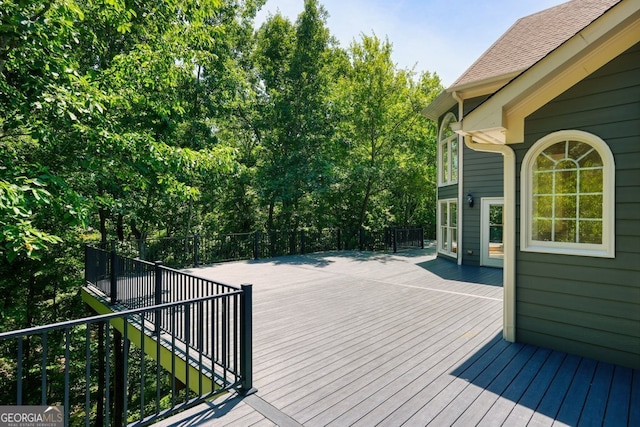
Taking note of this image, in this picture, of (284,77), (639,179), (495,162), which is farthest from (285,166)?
(639,179)

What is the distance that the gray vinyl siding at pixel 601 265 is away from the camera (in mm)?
3223

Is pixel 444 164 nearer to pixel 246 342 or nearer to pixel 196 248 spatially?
pixel 196 248

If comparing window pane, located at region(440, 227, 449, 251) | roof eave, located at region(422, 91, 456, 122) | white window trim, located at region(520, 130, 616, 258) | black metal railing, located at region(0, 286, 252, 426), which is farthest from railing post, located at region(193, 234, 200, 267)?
roof eave, located at region(422, 91, 456, 122)

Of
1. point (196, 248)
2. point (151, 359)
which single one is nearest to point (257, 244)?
point (196, 248)

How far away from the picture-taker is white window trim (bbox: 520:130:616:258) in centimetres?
334

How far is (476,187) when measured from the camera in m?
8.94


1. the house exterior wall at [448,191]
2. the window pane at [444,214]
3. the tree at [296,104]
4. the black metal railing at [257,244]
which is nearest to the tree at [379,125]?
the tree at [296,104]

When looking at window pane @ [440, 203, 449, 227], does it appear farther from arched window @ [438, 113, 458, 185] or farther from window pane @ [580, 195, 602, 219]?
window pane @ [580, 195, 602, 219]

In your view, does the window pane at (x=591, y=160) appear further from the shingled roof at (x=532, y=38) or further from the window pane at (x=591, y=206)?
the shingled roof at (x=532, y=38)

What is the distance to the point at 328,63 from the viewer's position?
14.1m

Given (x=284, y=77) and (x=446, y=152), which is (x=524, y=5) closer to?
(x=446, y=152)

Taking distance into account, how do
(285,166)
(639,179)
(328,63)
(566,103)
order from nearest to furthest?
(639,179), (566,103), (285,166), (328,63)

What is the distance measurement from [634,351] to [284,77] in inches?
535

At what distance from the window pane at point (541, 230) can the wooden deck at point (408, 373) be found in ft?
4.33
